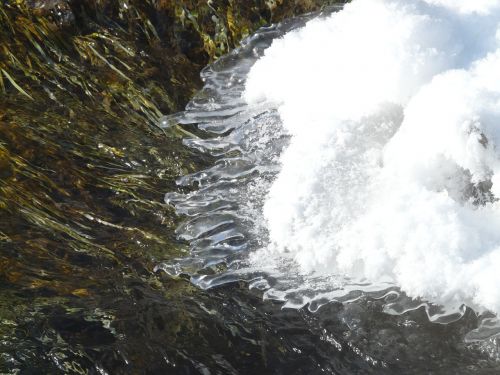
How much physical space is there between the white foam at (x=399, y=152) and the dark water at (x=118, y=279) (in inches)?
8.9

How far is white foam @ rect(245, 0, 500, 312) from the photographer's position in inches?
107

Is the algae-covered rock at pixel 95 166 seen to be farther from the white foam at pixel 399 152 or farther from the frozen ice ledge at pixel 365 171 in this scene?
the white foam at pixel 399 152

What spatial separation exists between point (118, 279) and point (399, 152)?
4.61 feet

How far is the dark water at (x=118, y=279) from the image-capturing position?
2438mm

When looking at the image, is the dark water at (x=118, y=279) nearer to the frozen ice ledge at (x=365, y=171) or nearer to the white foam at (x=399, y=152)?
the frozen ice ledge at (x=365, y=171)

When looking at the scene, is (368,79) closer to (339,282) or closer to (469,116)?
(469,116)

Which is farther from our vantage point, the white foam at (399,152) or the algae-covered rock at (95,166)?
the white foam at (399,152)

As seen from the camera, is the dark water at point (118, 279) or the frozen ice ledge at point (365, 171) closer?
the dark water at point (118, 279)

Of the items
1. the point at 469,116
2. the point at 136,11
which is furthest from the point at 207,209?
the point at 136,11

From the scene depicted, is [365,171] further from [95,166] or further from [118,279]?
[95,166]

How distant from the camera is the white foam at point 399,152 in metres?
2.72

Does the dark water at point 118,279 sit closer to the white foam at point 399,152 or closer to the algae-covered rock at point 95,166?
the algae-covered rock at point 95,166

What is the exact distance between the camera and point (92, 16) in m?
4.23

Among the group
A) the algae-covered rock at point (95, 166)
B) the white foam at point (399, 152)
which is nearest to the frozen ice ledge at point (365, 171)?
the white foam at point (399, 152)
